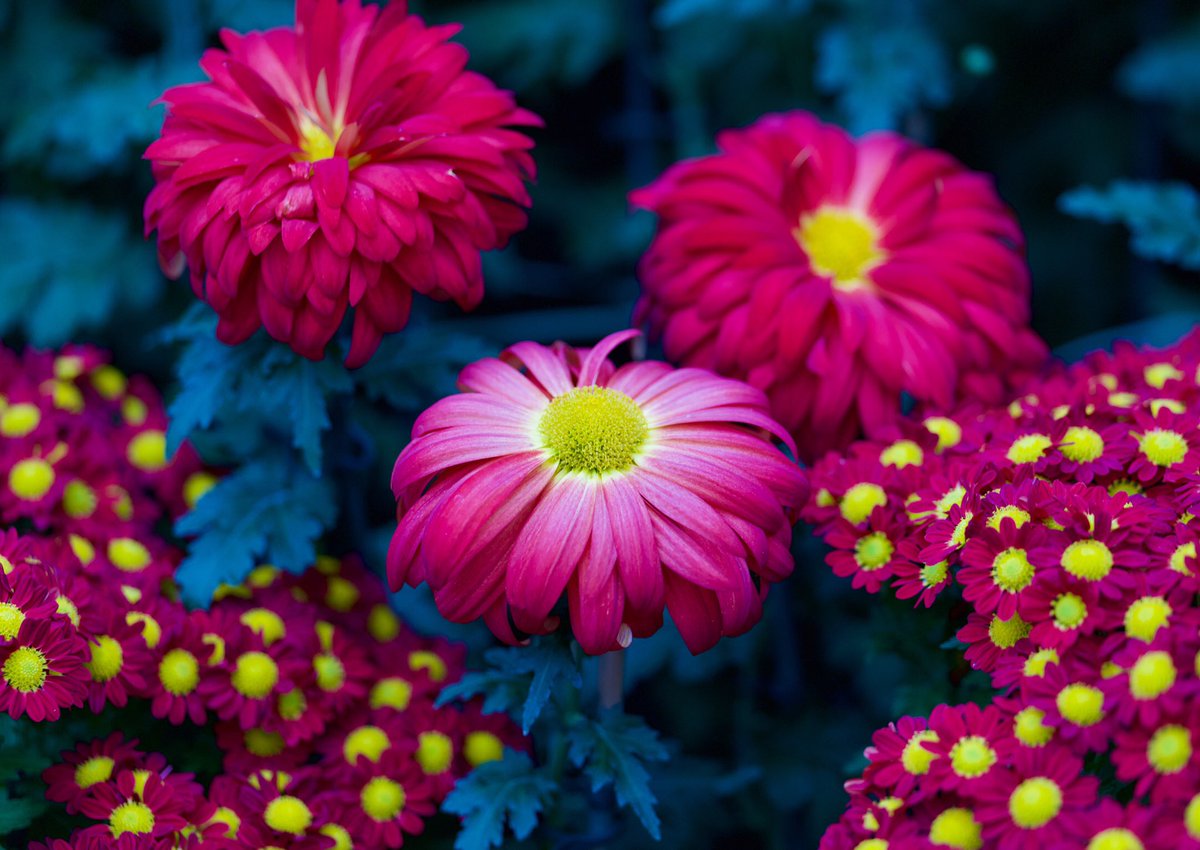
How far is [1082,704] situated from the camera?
0.65m

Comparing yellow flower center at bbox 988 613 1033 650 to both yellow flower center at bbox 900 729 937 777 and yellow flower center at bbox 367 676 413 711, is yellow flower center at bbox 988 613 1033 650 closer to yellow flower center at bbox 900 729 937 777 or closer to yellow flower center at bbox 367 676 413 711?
yellow flower center at bbox 900 729 937 777

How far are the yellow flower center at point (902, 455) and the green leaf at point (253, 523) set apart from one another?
48cm

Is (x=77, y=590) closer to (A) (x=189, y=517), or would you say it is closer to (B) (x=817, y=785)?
(A) (x=189, y=517)

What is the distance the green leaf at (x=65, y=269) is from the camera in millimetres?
1510

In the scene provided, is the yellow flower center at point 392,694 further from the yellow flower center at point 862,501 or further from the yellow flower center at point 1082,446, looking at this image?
the yellow flower center at point 1082,446

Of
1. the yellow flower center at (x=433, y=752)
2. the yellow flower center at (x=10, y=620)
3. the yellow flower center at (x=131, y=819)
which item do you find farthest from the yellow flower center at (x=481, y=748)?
the yellow flower center at (x=10, y=620)

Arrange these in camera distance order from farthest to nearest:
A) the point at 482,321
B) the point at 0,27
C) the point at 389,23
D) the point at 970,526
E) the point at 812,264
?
the point at 482,321 < the point at 0,27 < the point at 812,264 < the point at 389,23 < the point at 970,526

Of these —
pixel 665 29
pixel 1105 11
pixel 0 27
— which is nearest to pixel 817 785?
pixel 665 29

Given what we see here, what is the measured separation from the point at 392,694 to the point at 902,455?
48 cm

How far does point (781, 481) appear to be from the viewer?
0.79 metres

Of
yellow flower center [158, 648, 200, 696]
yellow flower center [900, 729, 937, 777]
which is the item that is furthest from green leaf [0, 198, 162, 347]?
yellow flower center [900, 729, 937, 777]

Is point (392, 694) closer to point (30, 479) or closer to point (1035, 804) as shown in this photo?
→ point (30, 479)

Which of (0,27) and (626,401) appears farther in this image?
(0,27)

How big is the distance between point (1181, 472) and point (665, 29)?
116 centimetres
